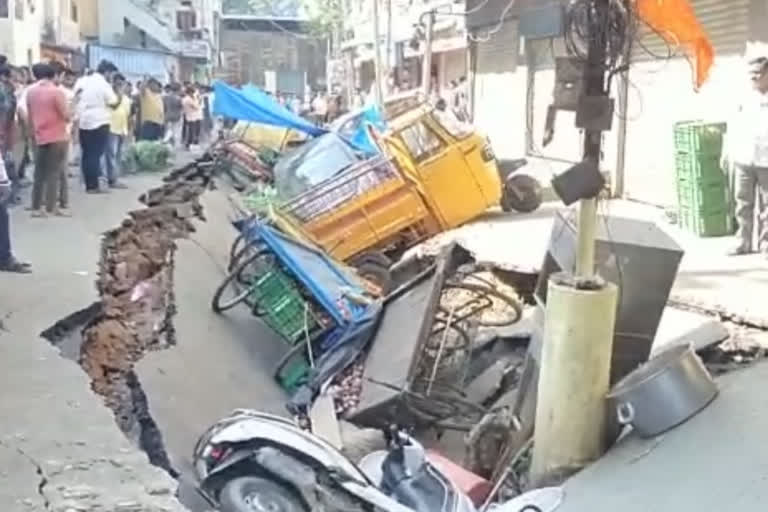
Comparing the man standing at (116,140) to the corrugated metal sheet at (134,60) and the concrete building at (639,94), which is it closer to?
the concrete building at (639,94)

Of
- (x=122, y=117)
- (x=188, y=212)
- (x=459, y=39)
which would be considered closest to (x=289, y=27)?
(x=459, y=39)

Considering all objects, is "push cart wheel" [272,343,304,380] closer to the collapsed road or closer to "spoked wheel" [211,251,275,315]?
the collapsed road

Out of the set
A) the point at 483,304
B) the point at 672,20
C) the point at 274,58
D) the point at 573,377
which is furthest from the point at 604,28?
the point at 274,58

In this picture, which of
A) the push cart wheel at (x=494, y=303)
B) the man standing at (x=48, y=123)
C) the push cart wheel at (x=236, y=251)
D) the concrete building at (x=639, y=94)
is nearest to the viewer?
the push cart wheel at (x=494, y=303)

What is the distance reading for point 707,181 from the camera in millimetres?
12875

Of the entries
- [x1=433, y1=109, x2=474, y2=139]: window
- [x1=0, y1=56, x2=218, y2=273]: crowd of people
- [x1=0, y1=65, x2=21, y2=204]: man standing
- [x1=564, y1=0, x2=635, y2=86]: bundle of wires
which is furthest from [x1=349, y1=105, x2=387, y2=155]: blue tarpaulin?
[x1=564, y1=0, x2=635, y2=86]: bundle of wires

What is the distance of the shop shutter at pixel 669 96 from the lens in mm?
13977

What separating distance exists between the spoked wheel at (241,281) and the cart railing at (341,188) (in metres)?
1.86

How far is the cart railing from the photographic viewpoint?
41.4 ft

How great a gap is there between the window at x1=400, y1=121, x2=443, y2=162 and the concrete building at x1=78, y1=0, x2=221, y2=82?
28195 mm

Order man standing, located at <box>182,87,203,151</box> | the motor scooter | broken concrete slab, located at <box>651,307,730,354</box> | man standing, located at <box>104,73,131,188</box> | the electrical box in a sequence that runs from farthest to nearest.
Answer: man standing, located at <box>182,87,203,151</box>
man standing, located at <box>104,73,131,188</box>
broken concrete slab, located at <box>651,307,730,354</box>
the electrical box
the motor scooter

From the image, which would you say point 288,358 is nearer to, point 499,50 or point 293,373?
point 293,373

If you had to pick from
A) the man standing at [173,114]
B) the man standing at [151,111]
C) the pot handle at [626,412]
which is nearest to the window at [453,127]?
the pot handle at [626,412]

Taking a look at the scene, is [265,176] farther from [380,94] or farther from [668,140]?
[380,94]
